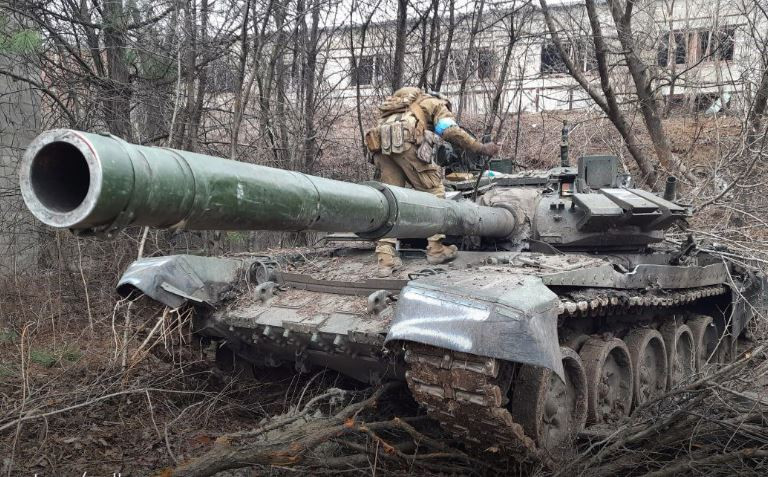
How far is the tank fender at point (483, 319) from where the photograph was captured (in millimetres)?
3590

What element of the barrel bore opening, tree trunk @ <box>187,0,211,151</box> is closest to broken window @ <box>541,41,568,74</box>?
tree trunk @ <box>187,0,211,151</box>

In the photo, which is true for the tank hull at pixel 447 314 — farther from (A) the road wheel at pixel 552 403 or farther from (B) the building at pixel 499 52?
(B) the building at pixel 499 52

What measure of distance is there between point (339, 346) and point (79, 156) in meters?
2.65

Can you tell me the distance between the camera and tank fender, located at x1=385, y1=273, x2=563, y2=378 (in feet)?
11.8

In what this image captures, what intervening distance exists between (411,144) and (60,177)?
3.88 m

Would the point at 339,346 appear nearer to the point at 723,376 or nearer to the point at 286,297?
the point at 286,297

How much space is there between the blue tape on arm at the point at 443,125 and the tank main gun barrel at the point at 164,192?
250cm

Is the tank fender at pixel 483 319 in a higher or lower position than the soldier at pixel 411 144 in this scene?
lower

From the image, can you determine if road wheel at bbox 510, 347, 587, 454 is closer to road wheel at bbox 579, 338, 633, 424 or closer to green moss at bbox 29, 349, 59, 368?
road wheel at bbox 579, 338, 633, 424

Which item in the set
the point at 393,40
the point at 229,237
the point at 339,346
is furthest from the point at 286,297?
the point at 393,40

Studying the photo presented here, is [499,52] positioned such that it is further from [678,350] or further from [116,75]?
[678,350]

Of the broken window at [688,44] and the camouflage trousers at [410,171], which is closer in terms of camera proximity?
the camouflage trousers at [410,171]

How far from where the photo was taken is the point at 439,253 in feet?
18.2

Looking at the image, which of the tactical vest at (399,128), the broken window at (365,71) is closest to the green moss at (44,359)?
the tactical vest at (399,128)
